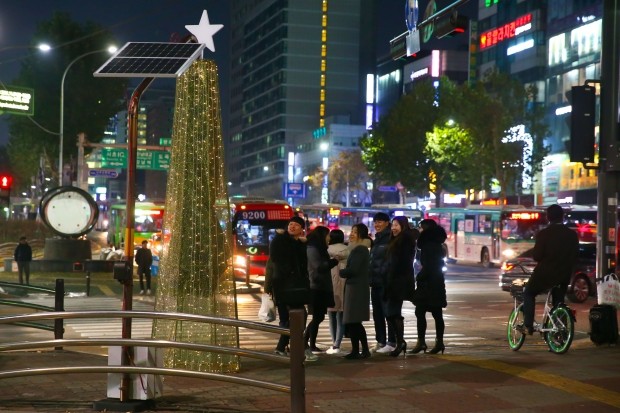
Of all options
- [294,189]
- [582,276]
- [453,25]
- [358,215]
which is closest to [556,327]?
[453,25]

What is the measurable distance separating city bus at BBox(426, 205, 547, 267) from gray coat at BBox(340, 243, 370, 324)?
32.1 metres

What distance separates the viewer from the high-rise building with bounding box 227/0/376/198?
16412 centimetres

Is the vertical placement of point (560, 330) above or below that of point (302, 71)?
below

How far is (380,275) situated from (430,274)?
2.42ft

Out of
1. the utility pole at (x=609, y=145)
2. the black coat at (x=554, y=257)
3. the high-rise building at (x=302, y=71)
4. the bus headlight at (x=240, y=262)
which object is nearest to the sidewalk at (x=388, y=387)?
the black coat at (x=554, y=257)

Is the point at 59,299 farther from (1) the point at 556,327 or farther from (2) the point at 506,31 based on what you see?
(2) the point at 506,31

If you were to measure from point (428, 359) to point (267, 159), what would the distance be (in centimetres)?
15766

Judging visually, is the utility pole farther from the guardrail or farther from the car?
the car

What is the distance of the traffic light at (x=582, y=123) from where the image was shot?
15398 millimetres

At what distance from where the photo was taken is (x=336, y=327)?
47.8 feet

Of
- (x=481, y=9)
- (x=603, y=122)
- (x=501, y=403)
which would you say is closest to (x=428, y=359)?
(x=501, y=403)

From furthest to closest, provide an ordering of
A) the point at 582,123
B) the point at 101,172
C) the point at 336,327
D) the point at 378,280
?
the point at 101,172 < the point at 582,123 < the point at 336,327 < the point at 378,280

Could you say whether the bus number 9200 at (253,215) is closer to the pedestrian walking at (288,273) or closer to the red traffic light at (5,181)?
the red traffic light at (5,181)

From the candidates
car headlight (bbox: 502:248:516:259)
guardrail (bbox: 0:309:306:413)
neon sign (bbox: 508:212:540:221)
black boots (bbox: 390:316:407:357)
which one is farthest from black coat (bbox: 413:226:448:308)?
neon sign (bbox: 508:212:540:221)
